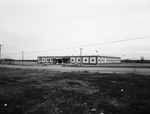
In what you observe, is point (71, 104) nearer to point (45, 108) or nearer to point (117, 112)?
point (45, 108)

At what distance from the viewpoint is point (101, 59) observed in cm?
6944

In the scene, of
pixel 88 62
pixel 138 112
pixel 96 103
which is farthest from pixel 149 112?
pixel 88 62

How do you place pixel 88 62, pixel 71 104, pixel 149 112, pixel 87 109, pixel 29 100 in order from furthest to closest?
1. pixel 88 62
2. pixel 29 100
3. pixel 71 104
4. pixel 87 109
5. pixel 149 112

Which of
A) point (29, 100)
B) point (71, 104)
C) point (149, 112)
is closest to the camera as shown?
point (149, 112)

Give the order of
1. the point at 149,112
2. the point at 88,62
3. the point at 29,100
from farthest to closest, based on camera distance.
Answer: the point at 88,62, the point at 29,100, the point at 149,112

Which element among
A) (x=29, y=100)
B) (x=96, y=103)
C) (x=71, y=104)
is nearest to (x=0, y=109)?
(x=29, y=100)

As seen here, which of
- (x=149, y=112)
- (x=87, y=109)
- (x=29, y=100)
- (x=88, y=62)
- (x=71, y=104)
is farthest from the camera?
(x=88, y=62)

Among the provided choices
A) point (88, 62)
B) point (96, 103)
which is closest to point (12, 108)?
point (96, 103)

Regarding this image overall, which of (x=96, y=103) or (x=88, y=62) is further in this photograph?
(x=88, y=62)

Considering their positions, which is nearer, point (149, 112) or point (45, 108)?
point (149, 112)

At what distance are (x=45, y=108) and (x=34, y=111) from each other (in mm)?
489

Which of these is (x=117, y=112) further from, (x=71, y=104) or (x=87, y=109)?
(x=71, y=104)

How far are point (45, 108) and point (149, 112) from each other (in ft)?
14.4

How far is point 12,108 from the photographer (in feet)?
16.8
